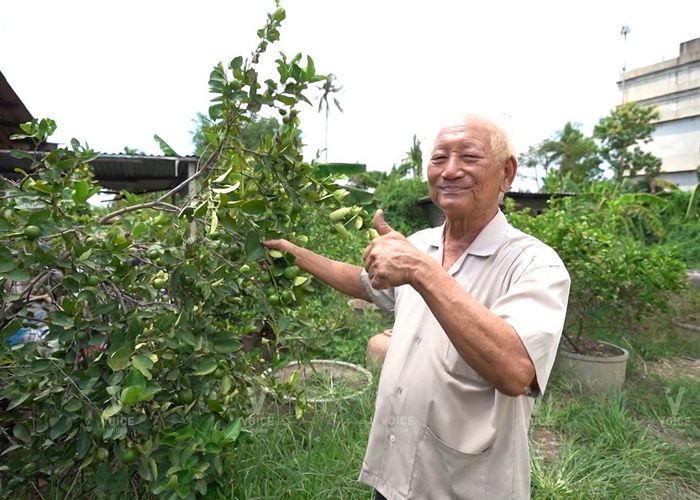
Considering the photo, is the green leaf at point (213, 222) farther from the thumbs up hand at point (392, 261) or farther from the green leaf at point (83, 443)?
the green leaf at point (83, 443)

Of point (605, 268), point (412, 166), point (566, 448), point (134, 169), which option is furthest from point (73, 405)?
point (412, 166)

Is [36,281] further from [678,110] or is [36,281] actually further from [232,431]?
[678,110]

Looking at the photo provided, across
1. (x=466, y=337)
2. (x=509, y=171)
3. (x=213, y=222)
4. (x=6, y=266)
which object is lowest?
(x=466, y=337)

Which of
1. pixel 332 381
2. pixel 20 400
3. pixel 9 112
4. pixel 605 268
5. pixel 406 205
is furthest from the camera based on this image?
pixel 406 205

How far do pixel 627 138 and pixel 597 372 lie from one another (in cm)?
2717

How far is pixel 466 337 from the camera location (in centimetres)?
104

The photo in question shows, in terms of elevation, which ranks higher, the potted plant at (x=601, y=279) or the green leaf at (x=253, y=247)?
the green leaf at (x=253, y=247)

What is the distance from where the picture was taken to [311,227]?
4.67 meters

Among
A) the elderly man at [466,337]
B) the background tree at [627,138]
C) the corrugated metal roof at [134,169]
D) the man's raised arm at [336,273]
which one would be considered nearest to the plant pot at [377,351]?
the man's raised arm at [336,273]

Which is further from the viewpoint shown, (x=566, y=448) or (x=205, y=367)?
(x=566, y=448)

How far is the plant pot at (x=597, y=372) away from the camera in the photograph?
164 inches

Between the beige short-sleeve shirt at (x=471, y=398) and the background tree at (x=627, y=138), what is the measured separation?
28.4 meters

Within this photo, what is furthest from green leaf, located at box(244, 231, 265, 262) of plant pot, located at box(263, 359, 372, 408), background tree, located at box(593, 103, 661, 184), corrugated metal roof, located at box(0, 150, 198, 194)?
background tree, located at box(593, 103, 661, 184)

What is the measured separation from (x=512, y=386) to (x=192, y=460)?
0.79m
